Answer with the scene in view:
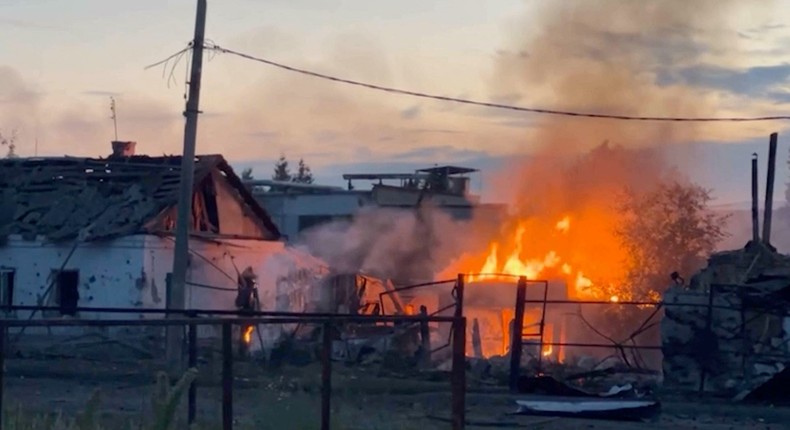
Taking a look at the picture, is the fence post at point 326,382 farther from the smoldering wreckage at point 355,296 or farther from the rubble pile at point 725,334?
the rubble pile at point 725,334

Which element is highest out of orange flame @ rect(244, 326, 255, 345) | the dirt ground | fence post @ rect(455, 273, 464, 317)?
fence post @ rect(455, 273, 464, 317)

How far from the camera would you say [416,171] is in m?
64.6

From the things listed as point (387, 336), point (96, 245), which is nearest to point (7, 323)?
point (387, 336)

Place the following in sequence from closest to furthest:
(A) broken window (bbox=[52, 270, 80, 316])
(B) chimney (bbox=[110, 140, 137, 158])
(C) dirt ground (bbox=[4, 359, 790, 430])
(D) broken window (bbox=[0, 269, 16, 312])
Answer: (C) dirt ground (bbox=[4, 359, 790, 430]), (A) broken window (bbox=[52, 270, 80, 316]), (D) broken window (bbox=[0, 269, 16, 312]), (B) chimney (bbox=[110, 140, 137, 158])

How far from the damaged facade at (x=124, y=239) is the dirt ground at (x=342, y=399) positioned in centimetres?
736

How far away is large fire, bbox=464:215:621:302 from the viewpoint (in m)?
48.0

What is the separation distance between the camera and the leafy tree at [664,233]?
Answer: 55.2 m

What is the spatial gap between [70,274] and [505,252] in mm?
18793

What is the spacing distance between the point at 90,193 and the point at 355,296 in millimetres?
8043

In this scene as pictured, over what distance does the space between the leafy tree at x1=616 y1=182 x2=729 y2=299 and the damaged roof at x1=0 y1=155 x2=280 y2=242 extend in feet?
75.0

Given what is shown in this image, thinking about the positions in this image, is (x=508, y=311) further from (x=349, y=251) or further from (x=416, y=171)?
(x=416, y=171)

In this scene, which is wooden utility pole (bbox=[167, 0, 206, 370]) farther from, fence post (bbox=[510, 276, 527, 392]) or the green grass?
the green grass

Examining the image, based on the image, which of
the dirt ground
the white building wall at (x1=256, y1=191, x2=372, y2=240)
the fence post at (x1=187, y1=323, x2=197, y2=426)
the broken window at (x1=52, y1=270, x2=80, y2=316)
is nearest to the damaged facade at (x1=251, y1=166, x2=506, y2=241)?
the white building wall at (x1=256, y1=191, x2=372, y2=240)

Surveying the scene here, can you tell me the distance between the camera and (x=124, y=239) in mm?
34062
